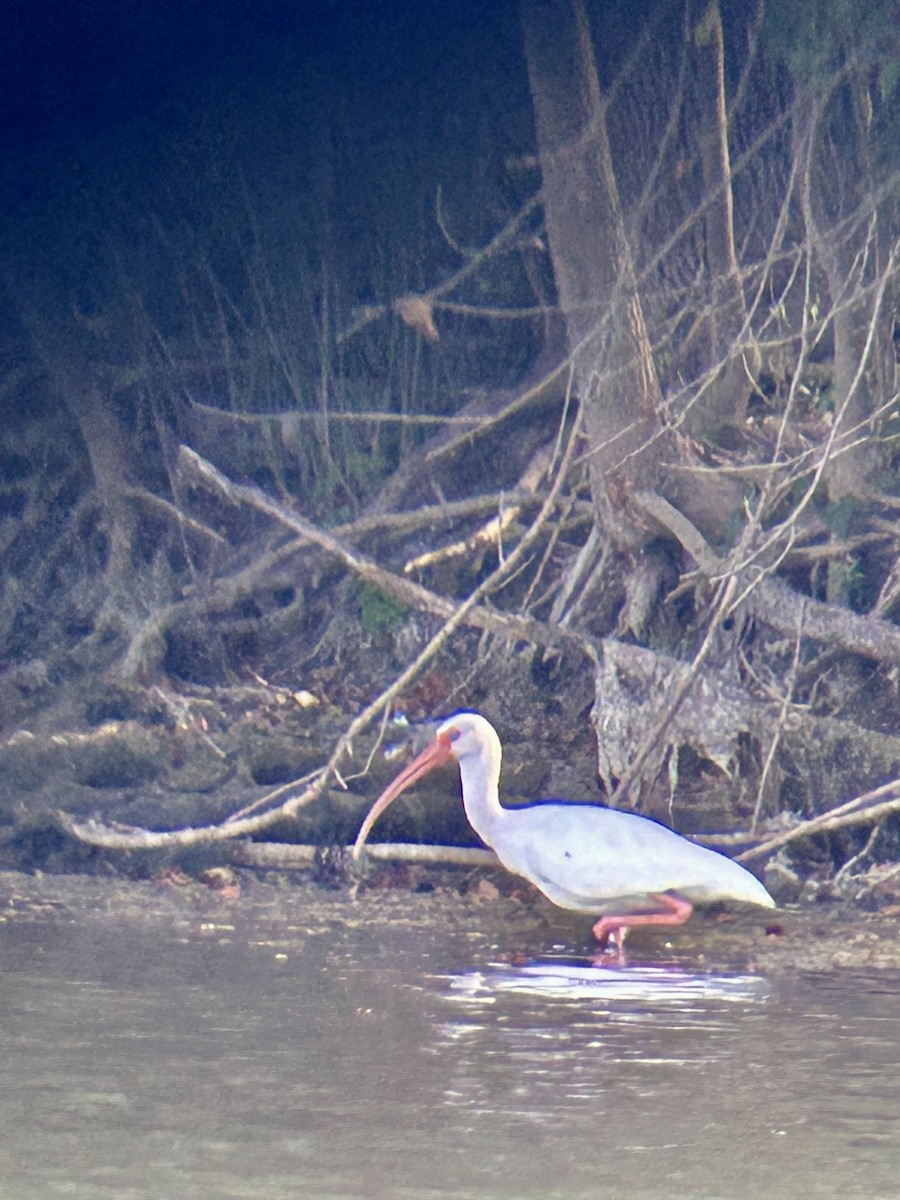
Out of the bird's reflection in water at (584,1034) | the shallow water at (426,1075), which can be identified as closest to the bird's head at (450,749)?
the shallow water at (426,1075)

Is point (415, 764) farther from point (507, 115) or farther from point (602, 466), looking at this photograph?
point (507, 115)

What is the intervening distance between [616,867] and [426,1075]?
1.71 metres

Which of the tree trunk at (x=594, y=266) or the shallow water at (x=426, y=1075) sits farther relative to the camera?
the tree trunk at (x=594, y=266)

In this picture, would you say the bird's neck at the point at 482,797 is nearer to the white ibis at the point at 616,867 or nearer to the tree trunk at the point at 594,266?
the white ibis at the point at 616,867

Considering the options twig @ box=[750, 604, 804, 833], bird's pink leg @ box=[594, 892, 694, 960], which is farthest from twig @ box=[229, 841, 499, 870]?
twig @ box=[750, 604, 804, 833]

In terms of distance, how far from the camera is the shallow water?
3336mm

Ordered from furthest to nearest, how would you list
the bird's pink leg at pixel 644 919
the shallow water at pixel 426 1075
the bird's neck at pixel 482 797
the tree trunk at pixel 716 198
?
the tree trunk at pixel 716 198, the bird's neck at pixel 482 797, the bird's pink leg at pixel 644 919, the shallow water at pixel 426 1075

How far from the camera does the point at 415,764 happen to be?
6578 millimetres

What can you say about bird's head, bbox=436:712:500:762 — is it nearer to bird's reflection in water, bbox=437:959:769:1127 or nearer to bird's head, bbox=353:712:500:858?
bird's head, bbox=353:712:500:858

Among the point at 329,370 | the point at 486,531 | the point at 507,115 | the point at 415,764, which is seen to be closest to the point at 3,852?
the point at 415,764

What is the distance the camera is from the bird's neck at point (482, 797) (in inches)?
243

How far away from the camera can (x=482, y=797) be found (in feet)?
20.6

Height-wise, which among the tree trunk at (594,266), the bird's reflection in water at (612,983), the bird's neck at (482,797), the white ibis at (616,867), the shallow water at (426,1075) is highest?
the tree trunk at (594,266)

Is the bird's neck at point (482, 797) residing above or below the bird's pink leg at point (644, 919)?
above
